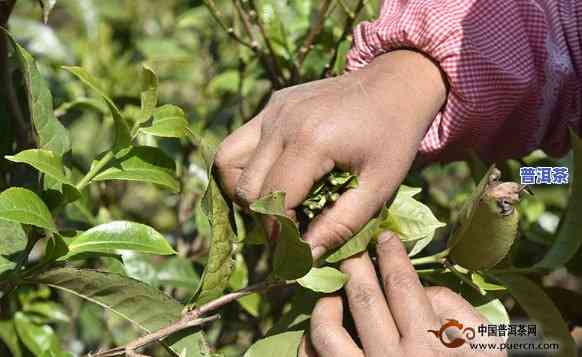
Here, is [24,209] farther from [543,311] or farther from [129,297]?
[543,311]

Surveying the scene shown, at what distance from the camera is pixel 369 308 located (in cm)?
108

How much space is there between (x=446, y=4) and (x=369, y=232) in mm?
438

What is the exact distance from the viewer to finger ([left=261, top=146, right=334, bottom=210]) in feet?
3.48

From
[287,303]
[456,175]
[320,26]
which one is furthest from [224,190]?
[456,175]

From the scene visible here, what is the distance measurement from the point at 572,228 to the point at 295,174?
448 mm

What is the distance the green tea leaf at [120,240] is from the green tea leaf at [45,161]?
9cm

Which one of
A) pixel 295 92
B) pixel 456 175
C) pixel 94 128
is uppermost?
pixel 295 92

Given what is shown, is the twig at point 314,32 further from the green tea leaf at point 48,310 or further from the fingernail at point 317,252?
the green tea leaf at point 48,310

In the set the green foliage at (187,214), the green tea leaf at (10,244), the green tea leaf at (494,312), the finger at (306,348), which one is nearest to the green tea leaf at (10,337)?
the green foliage at (187,214)

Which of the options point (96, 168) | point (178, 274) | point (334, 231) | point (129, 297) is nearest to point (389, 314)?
point (334, 231)

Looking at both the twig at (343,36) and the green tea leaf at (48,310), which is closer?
the twig at (343,36)

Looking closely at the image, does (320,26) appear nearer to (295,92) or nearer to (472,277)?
(295,92)

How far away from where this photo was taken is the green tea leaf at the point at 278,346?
112 centimetres

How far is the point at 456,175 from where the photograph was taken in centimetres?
269
